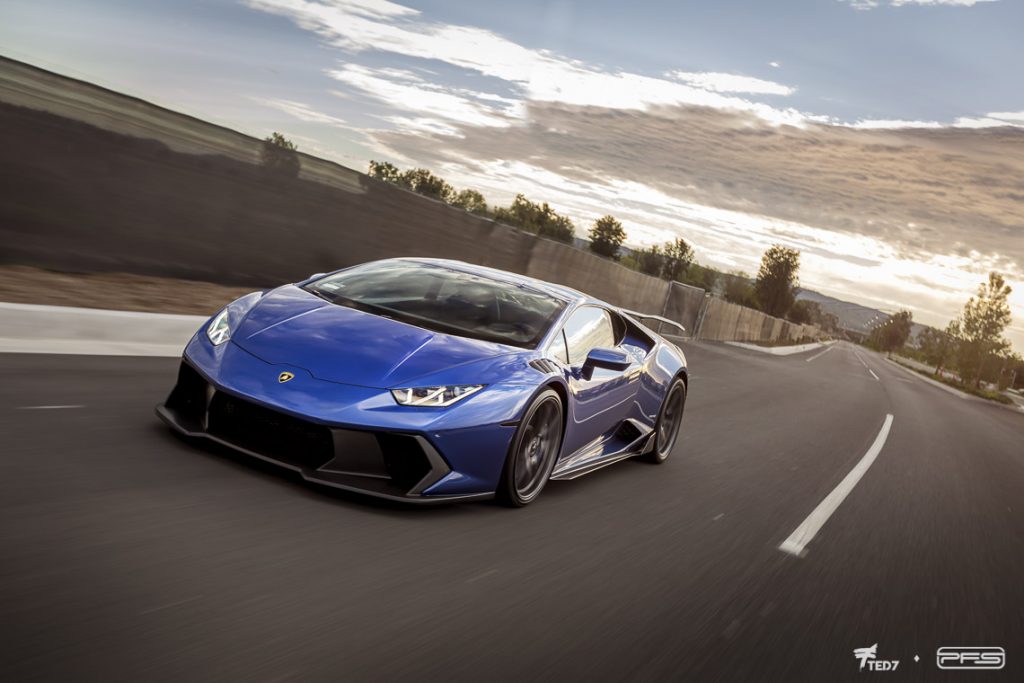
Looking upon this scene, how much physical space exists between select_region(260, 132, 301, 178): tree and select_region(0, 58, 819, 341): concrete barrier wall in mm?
103

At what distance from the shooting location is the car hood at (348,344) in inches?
177

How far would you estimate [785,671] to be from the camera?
12.2ft

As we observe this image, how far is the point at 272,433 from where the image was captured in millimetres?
4352

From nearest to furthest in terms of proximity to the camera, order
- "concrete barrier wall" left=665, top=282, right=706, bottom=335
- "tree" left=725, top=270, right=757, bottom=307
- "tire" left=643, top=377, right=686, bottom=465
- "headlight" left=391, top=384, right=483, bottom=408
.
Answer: "headlight" left=391, top=384, right=483, bottom=408
"tire" left=643, top=377, right=686, bottom=465
"concrete barrier wall" left=665, top=282, right=706, bottom=335
"tree" left=725, top=270, right=757, bottom=307

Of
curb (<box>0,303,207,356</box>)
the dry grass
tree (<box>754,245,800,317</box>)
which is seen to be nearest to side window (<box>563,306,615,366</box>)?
curb (<box>0,303,207,356</box>)

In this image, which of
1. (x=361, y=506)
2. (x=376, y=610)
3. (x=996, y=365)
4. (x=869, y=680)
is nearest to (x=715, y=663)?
(x=869, y=680)

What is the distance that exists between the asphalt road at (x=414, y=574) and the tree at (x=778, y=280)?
510ft

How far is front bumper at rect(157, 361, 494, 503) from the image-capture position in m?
4.29

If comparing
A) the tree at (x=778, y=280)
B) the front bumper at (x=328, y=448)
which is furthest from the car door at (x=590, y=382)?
the tree at (x=778, y=280)

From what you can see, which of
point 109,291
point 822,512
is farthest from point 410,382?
point 109,291

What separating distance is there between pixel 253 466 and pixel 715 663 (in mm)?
2476

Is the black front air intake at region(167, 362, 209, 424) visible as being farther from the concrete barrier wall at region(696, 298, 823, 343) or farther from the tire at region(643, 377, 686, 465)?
the concrete barrier wall at region(696, 298, 823, 343)

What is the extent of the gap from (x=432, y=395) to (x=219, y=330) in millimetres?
1250

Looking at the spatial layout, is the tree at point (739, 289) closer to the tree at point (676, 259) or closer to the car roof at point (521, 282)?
the tree at point (676, 259)
